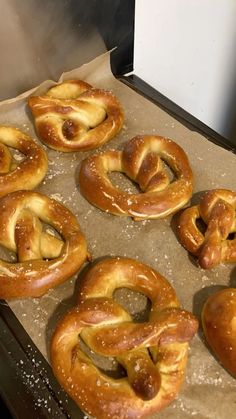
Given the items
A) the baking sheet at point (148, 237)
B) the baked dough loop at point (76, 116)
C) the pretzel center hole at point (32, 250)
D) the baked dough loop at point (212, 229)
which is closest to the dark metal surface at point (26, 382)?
the baking sheet at point (148, 237)

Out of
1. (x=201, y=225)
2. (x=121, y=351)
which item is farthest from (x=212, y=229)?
(x=121, y=351)

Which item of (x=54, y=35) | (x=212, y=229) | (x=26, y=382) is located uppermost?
(x=54, y=35)

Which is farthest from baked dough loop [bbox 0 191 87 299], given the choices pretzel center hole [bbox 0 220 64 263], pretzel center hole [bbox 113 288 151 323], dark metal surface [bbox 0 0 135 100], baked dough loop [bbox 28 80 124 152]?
dark metal surface [bbox 0 0 135 100]

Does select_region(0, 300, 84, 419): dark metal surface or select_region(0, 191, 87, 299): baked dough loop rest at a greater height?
select_region(0, 191, 87, 299): baked dough loop

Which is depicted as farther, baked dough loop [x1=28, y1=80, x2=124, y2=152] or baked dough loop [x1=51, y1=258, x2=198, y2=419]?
baked dough loop [x1=28, y1=80, x2=124, y2=152]

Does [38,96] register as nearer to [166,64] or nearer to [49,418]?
[166,64]

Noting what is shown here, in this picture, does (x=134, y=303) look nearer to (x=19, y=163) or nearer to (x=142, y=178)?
(x=142, y=178)

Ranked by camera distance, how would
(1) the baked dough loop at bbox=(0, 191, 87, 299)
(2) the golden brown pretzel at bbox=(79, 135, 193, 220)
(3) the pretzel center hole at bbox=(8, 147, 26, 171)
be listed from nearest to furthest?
1. (1) the baked dough loop at bbox=(0, 191, 87, 299)
2. (2) the golden brown pretzel at bbox=(79, 135, 193, 220)
3. (3) the pretzel center hole at bbox=(8, 147, 26, 171)

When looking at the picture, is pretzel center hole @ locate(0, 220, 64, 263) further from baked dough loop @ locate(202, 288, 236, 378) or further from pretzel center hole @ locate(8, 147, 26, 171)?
baked dough loop @ locate(202, 288, 236, 378)
